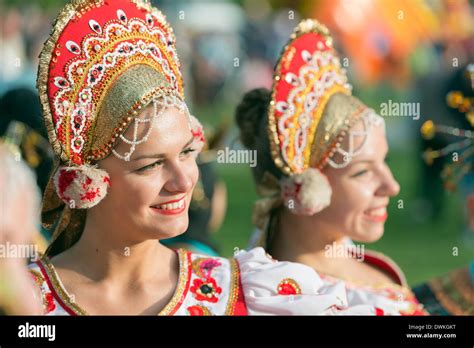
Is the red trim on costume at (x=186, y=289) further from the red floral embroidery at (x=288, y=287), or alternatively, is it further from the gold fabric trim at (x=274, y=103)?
the gold fabric trim at (x=274, y=103)

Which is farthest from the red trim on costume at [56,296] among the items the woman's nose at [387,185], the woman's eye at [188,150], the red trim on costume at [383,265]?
the red trim on costume at [383,265]

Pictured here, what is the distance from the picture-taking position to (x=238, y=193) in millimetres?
11750

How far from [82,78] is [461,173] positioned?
6.78ft

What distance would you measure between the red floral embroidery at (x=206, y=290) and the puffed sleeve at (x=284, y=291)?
0.09 metres

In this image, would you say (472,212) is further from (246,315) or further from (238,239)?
(238,239)

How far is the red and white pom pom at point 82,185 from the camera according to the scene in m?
3.65

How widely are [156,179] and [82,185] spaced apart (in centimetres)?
23

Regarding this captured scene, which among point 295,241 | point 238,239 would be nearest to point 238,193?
point 238,239

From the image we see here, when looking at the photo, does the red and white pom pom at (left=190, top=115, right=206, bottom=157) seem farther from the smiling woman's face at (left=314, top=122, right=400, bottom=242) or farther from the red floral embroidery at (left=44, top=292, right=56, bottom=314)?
Result: the smiling woman's face at (left=314, top=122, right=400, bottom=242)

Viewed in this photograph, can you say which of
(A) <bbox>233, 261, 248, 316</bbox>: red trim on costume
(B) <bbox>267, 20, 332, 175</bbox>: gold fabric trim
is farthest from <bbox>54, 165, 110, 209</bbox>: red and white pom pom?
(B) <bbox>267, 20, 332, 175</bbox>: gold fabric trim

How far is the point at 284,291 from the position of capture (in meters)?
3.85

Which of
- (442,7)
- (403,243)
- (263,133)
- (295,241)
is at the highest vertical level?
(442,7)

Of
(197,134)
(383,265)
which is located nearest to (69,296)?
(197,134)

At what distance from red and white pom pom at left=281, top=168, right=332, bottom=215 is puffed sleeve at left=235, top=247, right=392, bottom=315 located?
595mm
